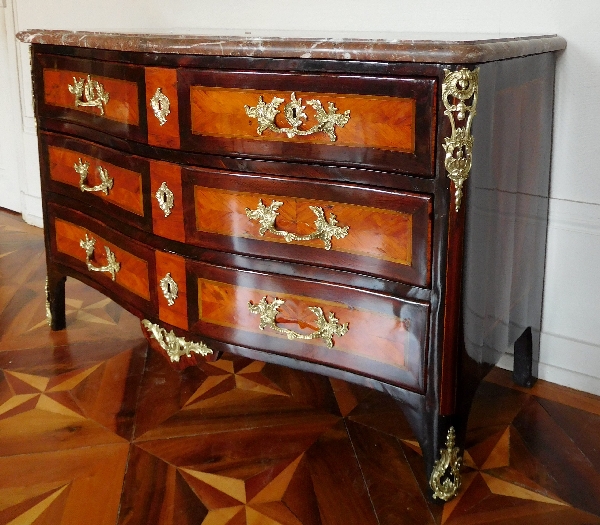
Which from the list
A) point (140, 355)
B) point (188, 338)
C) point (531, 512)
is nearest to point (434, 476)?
point (531, 512)

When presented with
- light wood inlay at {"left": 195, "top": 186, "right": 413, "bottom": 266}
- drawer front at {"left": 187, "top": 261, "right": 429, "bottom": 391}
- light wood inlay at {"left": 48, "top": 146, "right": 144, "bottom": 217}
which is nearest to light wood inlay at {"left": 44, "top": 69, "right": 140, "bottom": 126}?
light wood inlay at {"left": 48, "top": 146, "right": 144, "bottom": 217}

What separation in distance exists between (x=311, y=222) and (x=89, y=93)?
0.68 m

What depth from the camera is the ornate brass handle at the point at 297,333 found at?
1.38 m

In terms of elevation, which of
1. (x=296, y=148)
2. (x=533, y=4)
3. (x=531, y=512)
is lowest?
(x=531, y=512)

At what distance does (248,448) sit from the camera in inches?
61.2

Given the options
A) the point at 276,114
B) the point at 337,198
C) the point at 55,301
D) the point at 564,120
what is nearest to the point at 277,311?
the point at 337,198

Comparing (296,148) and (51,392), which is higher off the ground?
(296,148)

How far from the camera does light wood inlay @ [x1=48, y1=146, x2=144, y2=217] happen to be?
5.30 ft

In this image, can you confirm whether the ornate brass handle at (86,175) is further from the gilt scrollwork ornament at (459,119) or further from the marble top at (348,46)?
the gilt scrollwork ornament at (459,119)

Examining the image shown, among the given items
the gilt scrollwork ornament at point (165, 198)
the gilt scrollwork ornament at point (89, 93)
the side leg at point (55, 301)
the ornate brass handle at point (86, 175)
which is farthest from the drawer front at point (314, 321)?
the side leg at point (55, 301)

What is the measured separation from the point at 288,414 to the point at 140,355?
0.52 metres

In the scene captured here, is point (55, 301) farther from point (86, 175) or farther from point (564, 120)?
point (564, 120)

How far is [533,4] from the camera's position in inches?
64.0

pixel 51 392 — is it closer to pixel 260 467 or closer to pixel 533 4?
pixel 260 467
